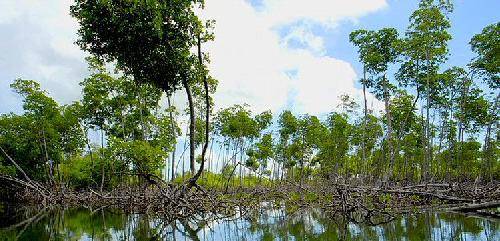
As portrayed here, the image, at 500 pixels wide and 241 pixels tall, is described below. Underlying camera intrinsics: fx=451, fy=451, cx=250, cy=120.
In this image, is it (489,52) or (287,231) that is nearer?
(287,231)

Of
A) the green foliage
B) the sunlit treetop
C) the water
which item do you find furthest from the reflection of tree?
the green foliage

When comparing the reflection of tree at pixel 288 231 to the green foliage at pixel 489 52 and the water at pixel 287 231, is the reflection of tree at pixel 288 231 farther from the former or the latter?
the green foliage at pixel 489 52

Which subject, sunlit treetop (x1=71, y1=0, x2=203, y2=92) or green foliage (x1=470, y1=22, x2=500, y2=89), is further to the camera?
green foliage (x1=470, y1=22, x2=500, y2=89)

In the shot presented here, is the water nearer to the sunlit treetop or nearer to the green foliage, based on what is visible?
the sunlit treetop

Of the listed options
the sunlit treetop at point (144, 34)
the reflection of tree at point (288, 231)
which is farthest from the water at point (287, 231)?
the sunlit treetop at point (144, 34)

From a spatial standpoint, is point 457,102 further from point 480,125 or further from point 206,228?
point 206,228

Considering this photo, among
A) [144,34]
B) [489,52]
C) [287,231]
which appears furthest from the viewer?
[489,52]

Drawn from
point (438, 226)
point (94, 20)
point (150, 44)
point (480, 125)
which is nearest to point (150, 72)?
point (150, 44)

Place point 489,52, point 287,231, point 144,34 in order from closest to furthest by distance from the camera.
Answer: point 287,231
point 144,34
point 489,52

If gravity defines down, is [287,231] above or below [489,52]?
below

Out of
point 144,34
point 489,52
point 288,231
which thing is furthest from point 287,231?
point 489,52

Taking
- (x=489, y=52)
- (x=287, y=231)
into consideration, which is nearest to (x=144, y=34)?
(x=287, y=231)

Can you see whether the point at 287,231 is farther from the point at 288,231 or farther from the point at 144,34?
the point at 144,34

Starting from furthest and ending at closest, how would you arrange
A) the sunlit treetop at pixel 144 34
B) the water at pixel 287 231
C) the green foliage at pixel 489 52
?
the green foliage at pixel 489 52, the sunlit treetop at pixel 144 34, the water at pixel 287 231
